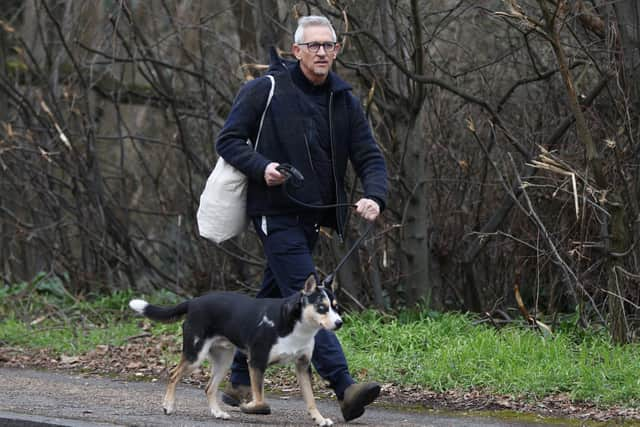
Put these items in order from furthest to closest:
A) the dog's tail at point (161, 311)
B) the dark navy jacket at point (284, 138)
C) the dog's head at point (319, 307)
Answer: the dog's tail at point (161, 311) < the dark navy jacket at point (284, 138) < the dog's head at point (319, 307)

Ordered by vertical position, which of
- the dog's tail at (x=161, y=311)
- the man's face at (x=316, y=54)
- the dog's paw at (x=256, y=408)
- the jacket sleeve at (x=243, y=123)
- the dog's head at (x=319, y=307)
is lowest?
the dog's paw at (x=256, y=408)

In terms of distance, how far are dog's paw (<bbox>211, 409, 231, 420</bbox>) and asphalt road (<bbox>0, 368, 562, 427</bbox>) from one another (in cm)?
4

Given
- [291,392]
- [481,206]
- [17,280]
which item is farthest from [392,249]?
[17,280]

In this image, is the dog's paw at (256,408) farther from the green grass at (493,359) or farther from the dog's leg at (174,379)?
the green grass at (493,359)

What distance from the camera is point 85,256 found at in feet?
45.2

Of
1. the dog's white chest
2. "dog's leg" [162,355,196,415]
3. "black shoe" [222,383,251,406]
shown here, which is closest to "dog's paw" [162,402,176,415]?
"dog's leg" [162,355,196,415]

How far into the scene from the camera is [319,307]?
21.2 feet

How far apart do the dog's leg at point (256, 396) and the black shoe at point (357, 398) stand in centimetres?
48

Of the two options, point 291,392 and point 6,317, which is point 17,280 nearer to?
point 6,317

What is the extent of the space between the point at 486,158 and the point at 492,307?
1.40 meters

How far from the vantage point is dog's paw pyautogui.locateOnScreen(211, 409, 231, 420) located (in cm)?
709

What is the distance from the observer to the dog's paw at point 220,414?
709 centimetres

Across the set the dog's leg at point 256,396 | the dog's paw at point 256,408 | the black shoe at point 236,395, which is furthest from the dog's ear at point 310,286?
the black shoe at point 236,395

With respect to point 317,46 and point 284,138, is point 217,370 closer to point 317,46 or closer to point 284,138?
point 284,138
